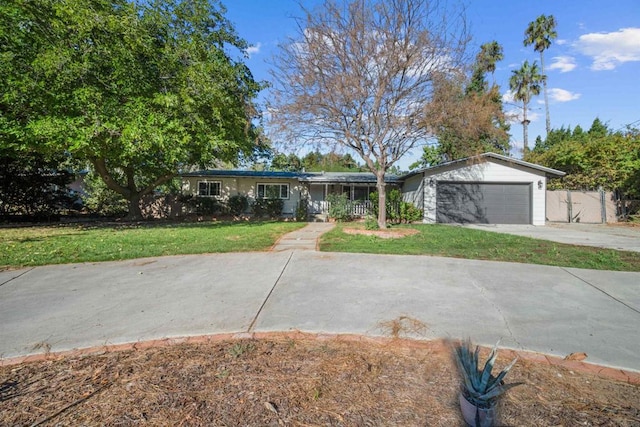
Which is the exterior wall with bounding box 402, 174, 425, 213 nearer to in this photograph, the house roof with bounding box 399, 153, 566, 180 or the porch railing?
the house roof with bounding box 399, 153, 566, 180

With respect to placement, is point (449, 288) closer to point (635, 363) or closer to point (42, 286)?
point (635, 363)

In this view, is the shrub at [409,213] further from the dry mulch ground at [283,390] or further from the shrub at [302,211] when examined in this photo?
the dry mulch ground at [283,390]

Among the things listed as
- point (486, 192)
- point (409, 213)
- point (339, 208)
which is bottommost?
point (409, 213)

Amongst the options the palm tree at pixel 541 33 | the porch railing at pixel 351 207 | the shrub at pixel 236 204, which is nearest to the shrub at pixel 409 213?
the porch railing at pixel 351 207

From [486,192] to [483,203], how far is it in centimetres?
59

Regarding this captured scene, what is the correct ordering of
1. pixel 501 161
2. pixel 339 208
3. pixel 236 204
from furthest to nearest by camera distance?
pixel 236 204 < pixel 339 208 < pixel 501 161

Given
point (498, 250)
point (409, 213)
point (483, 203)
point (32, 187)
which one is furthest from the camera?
point (409, 213)

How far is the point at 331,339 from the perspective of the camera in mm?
2996

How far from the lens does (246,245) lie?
7.99m

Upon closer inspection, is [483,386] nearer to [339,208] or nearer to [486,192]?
[339,208]

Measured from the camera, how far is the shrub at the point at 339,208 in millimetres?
16797

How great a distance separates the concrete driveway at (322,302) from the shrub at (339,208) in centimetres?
1070

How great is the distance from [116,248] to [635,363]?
29.1ft

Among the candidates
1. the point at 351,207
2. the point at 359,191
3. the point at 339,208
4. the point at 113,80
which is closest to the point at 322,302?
the point at 113,80
